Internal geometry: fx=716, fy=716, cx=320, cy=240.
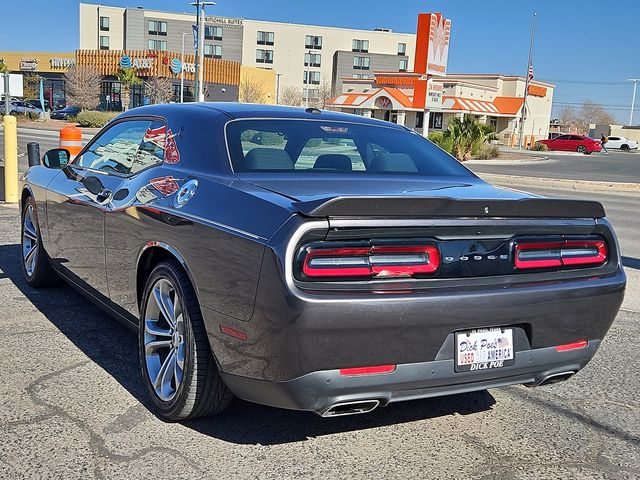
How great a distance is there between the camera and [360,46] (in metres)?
96.0

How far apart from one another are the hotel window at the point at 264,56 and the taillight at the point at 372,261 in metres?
93.7

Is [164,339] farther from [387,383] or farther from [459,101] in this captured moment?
[459,101]

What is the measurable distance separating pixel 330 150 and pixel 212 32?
92780 millimetres

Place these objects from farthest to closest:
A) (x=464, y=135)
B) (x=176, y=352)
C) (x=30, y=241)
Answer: (x=464, y=135) → (x=30, y=241) → (x=176, y=352)

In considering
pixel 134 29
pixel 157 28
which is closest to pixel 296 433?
pixel 157 28

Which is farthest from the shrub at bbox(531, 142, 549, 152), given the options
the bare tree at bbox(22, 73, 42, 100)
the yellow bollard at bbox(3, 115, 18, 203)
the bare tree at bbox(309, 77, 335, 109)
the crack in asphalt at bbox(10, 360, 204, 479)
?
the crack in asphalt at bbox(10, 360, 204, 479)

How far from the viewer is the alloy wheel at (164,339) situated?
11.3ft

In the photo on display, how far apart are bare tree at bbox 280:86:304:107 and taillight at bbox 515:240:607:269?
78.4 metres

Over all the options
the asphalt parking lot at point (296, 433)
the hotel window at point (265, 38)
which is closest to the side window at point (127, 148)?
the asphalt parking lot at point (296, 433)

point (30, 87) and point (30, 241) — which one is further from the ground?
point (30, 87)

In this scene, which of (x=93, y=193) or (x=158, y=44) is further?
(x=158, y=44)

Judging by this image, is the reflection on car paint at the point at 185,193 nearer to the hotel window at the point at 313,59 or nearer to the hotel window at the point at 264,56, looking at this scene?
the hotel window at the point at 313,59

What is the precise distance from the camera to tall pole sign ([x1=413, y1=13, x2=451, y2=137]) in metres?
25.3

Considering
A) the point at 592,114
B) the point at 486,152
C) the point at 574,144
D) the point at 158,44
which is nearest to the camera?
the point at 486,152
